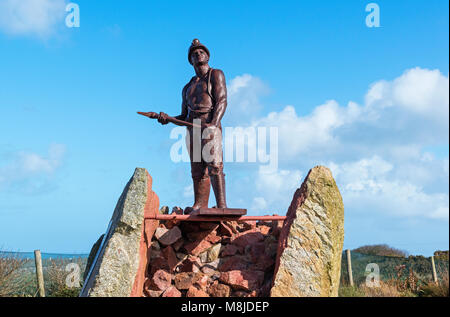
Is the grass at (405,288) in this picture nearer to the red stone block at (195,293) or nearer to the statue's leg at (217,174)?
the statue's leg at (217,174)

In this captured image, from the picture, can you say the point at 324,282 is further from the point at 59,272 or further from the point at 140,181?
the point at 59,272

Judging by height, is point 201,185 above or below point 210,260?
above

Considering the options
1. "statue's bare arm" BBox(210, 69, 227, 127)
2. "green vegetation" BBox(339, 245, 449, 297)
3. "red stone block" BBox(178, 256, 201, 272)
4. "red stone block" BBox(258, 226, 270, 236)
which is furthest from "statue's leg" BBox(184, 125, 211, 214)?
"green vegetation" BBox(339, 245, 449, 297)

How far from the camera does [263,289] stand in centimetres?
489

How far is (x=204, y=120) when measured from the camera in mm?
6035

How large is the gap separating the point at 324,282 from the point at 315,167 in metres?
1.23

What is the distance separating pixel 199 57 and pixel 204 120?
91 cm

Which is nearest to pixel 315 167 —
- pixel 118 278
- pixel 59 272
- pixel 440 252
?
pixel 118 278

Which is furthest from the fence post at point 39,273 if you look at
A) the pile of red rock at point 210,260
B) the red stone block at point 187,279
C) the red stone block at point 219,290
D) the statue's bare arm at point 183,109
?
the red stone block at point 219,290

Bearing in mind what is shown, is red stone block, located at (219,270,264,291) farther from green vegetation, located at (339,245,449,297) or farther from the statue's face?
green vegetation, located at (339,245,449,297)

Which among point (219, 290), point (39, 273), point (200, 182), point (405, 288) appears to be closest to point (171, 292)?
point (219, 290)

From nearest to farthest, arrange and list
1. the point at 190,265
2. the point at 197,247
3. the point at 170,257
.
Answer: the point at 190,265, the point at 170,257, the point at 197,247

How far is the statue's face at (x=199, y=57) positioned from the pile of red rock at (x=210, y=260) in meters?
2.22

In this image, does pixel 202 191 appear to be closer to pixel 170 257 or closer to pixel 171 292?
pixel 170 257
